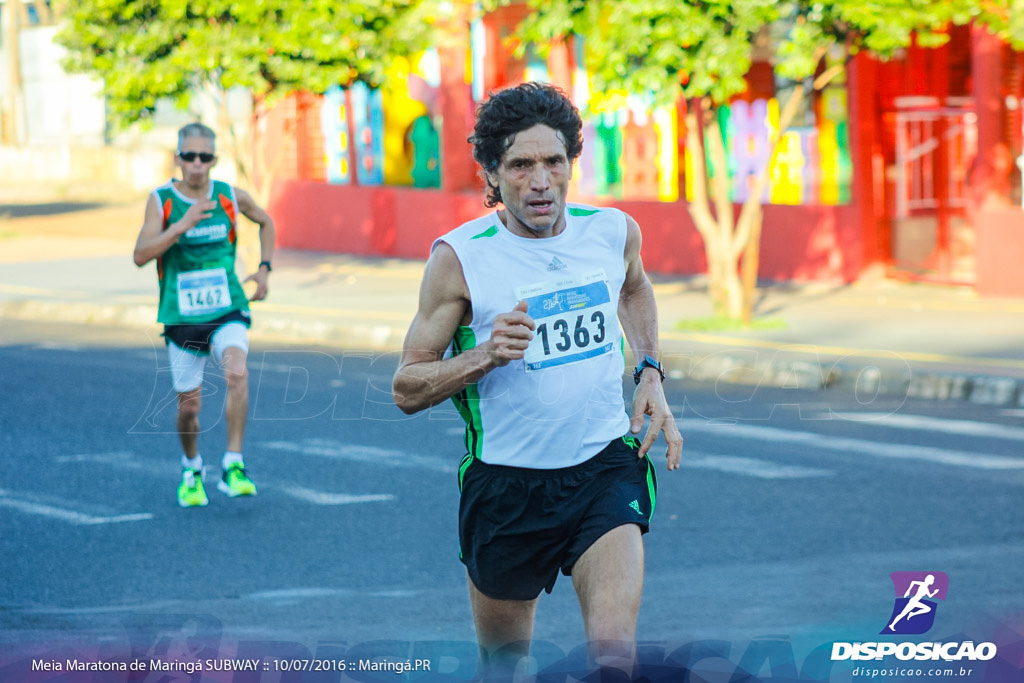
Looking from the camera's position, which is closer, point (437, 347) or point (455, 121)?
point (437, 347)

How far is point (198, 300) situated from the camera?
9031mm

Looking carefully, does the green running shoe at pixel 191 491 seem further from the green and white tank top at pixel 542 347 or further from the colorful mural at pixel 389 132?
the colorful mural at pixel 389 132

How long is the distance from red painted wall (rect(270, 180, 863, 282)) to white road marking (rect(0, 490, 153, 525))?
40.7 ft

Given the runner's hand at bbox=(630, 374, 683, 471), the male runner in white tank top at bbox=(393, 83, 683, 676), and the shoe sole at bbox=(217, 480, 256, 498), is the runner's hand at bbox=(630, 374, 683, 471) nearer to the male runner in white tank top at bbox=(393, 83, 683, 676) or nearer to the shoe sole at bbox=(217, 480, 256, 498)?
the male runner in white tank top at bbox=(393, 83, 683, 676)

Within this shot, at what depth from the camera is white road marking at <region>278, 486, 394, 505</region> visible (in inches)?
355

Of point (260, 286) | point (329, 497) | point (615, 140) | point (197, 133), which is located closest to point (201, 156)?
point (197, 133)

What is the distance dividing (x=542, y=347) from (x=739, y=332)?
11257 millimetres

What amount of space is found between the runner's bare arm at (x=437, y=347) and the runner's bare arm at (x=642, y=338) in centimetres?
53

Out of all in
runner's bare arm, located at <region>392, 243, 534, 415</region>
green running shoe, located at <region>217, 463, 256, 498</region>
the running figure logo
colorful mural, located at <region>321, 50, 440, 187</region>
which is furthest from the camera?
colorful mural, located at <region>321, 50, 440, 187</region>

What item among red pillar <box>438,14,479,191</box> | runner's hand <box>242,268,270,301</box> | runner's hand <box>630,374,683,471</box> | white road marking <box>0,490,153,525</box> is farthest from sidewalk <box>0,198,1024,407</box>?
runner's hand <box>630,374,683,471</box>

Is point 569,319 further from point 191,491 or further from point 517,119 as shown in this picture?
point 191,491

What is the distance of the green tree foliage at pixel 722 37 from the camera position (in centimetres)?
1435

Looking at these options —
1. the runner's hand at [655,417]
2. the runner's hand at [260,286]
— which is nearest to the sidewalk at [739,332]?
the runner's hand at [260,286]

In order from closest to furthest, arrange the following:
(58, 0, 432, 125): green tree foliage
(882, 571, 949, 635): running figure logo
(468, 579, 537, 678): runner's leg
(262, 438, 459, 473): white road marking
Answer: (468, 579, 537, 678): runner's leg, (882, 571, 949, 635): running figure logo, (262, 438, 459, 473): white road marking, (58, 0, 432, 125): green tree foliage
